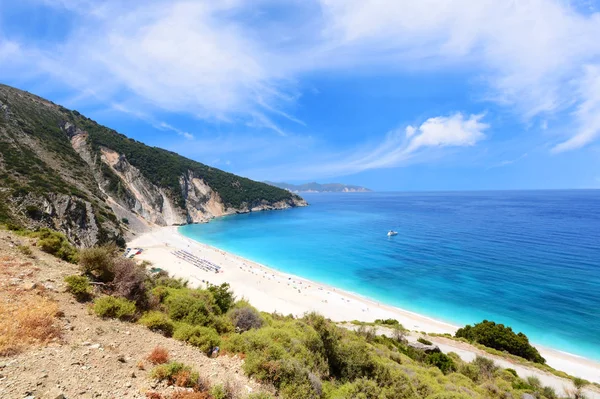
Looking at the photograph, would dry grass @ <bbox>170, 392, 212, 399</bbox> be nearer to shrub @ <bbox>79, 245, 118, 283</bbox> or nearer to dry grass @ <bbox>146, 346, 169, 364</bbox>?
dry grass @ <bbox>146, 346, 169, 364</bbox>

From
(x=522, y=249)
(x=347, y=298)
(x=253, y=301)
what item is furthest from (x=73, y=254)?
(x=522, y=249)

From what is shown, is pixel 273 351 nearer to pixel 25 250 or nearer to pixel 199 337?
pixel 199 337

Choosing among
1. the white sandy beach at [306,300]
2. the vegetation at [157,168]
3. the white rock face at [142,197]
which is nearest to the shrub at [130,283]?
the white sandy beach at [306,300]

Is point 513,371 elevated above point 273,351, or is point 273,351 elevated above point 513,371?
point 273,351


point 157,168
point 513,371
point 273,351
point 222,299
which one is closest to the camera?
point 273,351

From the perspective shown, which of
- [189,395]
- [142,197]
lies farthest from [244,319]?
[142,197]

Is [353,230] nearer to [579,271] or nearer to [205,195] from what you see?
[579,271]

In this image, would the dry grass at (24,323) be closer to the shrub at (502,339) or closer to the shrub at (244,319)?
the shrub at (244,319)
